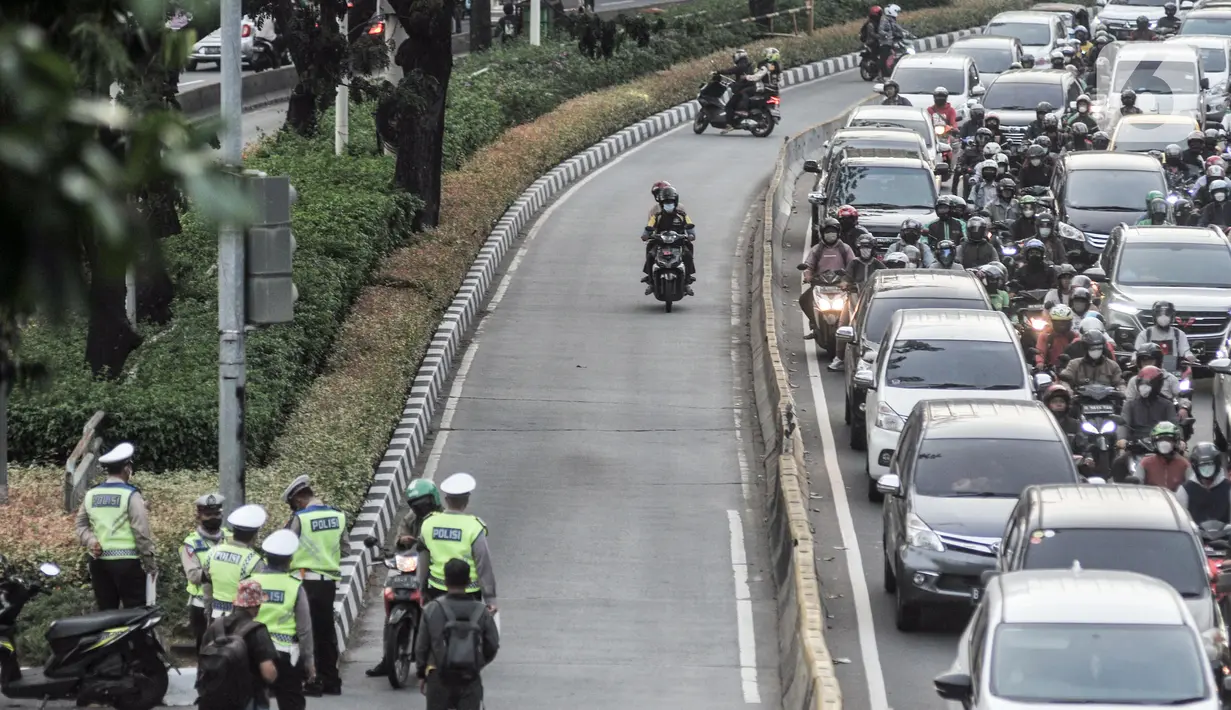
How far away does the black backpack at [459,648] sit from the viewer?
10516 mm

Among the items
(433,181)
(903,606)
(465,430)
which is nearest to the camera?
(903,606)

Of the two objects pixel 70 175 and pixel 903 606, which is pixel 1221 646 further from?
pixel 70 175

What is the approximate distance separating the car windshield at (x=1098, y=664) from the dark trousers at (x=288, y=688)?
364 cm

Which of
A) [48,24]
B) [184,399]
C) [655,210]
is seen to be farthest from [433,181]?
[48,24]

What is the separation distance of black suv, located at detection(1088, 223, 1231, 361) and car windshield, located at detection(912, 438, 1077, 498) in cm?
661

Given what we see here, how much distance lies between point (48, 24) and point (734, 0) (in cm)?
5292

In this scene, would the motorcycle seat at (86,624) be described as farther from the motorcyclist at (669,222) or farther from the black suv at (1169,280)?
the motorcyclist at (669,222)

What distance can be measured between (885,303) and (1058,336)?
2090 mm

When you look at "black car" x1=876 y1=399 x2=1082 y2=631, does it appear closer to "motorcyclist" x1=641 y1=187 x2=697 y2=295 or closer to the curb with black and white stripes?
the curb with black and white stripes

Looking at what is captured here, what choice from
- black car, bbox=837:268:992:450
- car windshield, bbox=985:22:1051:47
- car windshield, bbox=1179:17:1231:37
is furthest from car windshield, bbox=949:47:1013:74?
black car, bbox=837:268:992:450

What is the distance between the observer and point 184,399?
57.3 feet

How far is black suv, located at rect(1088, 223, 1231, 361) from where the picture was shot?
2242cm

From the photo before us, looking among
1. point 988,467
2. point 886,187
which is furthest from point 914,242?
point 988,467

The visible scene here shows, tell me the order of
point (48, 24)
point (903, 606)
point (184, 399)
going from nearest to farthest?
point (48, 24), point (903, 606), point (184, 399)
